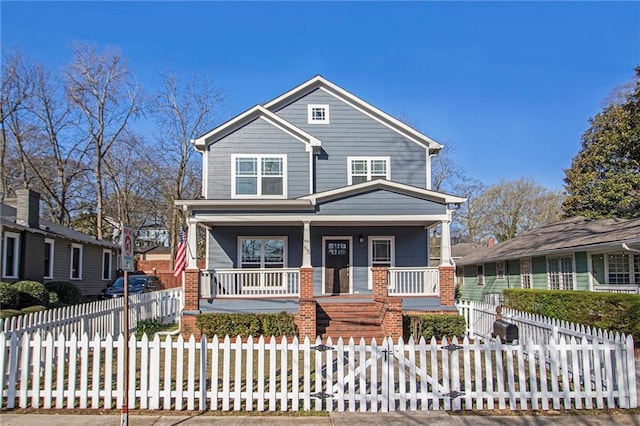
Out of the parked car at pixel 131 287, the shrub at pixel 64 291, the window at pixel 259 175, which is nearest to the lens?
the window at pixel 259 175

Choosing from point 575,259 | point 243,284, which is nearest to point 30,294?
point 243,284

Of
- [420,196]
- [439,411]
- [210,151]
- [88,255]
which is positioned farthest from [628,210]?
[88,255]

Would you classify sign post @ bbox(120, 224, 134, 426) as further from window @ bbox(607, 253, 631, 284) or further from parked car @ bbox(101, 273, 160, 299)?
parked car @ bbox(101, 273, 160, 299)

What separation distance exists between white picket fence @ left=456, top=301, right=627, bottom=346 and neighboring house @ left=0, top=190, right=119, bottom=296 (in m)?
15.9

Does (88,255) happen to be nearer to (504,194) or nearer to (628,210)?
A: (628,210)

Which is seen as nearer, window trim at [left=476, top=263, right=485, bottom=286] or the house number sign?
the house number sign

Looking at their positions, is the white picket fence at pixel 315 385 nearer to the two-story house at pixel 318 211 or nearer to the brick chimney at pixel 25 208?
the two-story house at pixel 318 211

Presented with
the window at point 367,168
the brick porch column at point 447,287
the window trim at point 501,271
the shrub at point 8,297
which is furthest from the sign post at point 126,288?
the window trim at point 501,271

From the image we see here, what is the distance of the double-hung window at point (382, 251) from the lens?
57.5 ft

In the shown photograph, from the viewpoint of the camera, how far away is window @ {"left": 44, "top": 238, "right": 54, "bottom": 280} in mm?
20578

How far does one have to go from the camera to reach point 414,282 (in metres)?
14.8

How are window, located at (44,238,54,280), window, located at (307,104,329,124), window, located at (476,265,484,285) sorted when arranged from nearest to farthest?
1. window, located at (307,104,329,124)
2. window, located at (44,238,54,280)
3. window, located at (476,265,484,285)

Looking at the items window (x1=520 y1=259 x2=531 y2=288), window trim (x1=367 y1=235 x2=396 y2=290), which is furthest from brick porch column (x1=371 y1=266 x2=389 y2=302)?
window (x1=520 y1=259 x2=531 y2=288)

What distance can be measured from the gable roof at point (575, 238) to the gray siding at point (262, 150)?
30.4 feet
